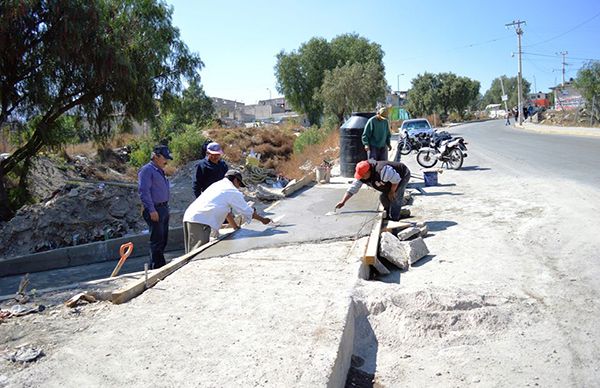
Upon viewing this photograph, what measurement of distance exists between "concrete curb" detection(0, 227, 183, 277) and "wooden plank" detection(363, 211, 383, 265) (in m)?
5.67

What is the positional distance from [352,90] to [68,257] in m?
28.8

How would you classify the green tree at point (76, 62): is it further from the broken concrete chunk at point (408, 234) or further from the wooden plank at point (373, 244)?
the broken concrete chunk at point (408, 234)

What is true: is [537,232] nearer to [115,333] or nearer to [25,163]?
[115,333]

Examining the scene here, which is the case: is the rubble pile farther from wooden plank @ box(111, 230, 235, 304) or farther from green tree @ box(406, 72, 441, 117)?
green tree @ box(406, 72, 441, 117)

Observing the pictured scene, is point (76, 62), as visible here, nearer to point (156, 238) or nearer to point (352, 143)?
point (352, 143)

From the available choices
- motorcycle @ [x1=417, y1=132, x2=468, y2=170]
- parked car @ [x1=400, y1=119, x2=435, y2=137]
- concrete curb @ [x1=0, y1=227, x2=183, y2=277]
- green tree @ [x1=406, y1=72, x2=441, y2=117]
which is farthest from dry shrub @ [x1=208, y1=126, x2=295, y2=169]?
green tree @ [x1=406, y1=72, x2=441, y2=117]

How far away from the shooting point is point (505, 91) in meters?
126

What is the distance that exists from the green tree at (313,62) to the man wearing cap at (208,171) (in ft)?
129

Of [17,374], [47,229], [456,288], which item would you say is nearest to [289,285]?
[456,288]

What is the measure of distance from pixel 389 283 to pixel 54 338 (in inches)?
121

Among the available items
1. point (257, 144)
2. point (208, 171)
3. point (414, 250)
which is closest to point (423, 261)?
point (414, 250)

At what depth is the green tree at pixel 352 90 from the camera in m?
36.1

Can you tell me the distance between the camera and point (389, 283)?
5027 mm

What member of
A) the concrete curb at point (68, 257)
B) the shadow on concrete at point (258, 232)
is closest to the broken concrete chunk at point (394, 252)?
the shadow on concrete at point (258, 232)
